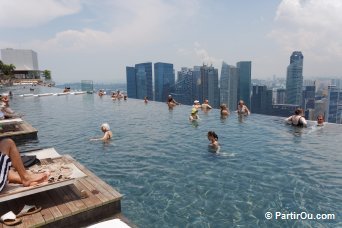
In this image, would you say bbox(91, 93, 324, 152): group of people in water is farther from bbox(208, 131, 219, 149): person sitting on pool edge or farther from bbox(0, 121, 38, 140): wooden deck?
bbox(0, 121, 38, 140): wooden deck

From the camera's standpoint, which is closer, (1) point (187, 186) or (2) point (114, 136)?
(1) point (187, 186)

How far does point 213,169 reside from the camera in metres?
10.3

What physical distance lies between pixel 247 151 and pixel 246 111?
11.3 m

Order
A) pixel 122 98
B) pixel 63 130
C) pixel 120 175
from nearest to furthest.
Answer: pixel 120 175
pixel 63 130
pixel 122 98

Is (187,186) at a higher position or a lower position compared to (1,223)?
lower

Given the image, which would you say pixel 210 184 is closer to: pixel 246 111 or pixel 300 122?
pixel 300 122

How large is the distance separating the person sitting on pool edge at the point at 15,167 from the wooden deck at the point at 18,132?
32.1 feet

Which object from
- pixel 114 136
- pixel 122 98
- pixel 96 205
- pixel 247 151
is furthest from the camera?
pixel 122 98

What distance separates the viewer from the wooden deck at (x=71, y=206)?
5664 mm

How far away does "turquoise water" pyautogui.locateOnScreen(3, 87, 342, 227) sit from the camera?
285 inches

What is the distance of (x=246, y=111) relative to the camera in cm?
2342

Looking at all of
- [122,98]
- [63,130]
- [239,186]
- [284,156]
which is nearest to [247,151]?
[284,156]
